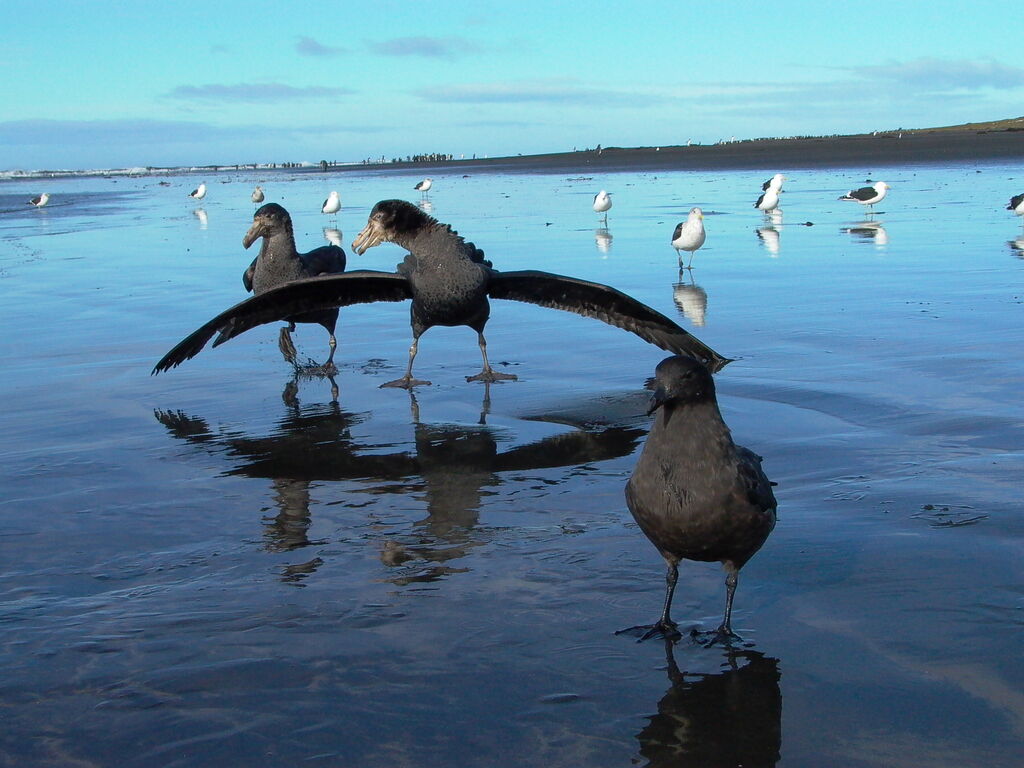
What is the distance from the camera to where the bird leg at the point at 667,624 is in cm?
398

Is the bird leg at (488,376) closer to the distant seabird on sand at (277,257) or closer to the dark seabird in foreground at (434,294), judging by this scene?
the dark seabird in foreground at (434,294)

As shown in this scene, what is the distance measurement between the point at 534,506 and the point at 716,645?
1.82m

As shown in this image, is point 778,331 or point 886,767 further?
point 778,331

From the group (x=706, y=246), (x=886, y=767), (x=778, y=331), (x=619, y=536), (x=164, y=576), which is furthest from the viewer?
(x=706, y=246)

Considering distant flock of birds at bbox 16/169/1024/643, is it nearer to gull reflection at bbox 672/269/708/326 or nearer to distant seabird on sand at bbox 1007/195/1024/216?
gull reflection at bbox 672/269/708/326

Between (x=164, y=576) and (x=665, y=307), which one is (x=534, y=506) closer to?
(x=164, y=576)

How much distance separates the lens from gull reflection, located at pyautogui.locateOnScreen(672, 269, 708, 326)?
1134 centimetres

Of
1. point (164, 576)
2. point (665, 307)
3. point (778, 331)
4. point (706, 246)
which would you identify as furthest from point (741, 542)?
point (706, 246)

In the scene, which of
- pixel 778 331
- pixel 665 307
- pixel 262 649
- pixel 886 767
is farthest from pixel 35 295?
pixel 886 767

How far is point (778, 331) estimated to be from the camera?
10.2m

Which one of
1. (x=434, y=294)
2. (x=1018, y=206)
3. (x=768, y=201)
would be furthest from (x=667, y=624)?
(x=768, y=201)

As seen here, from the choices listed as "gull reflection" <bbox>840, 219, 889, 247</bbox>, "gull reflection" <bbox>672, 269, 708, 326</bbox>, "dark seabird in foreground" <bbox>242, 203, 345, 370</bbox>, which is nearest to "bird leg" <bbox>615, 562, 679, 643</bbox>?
"dark seabird in foreground" <bbox>242, 203, 345, 370</bbox>

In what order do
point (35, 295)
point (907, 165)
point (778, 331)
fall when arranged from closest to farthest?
point (778, 331) → point (35, 295) → point (907, 165)

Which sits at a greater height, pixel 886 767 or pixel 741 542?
pixel 741 542
